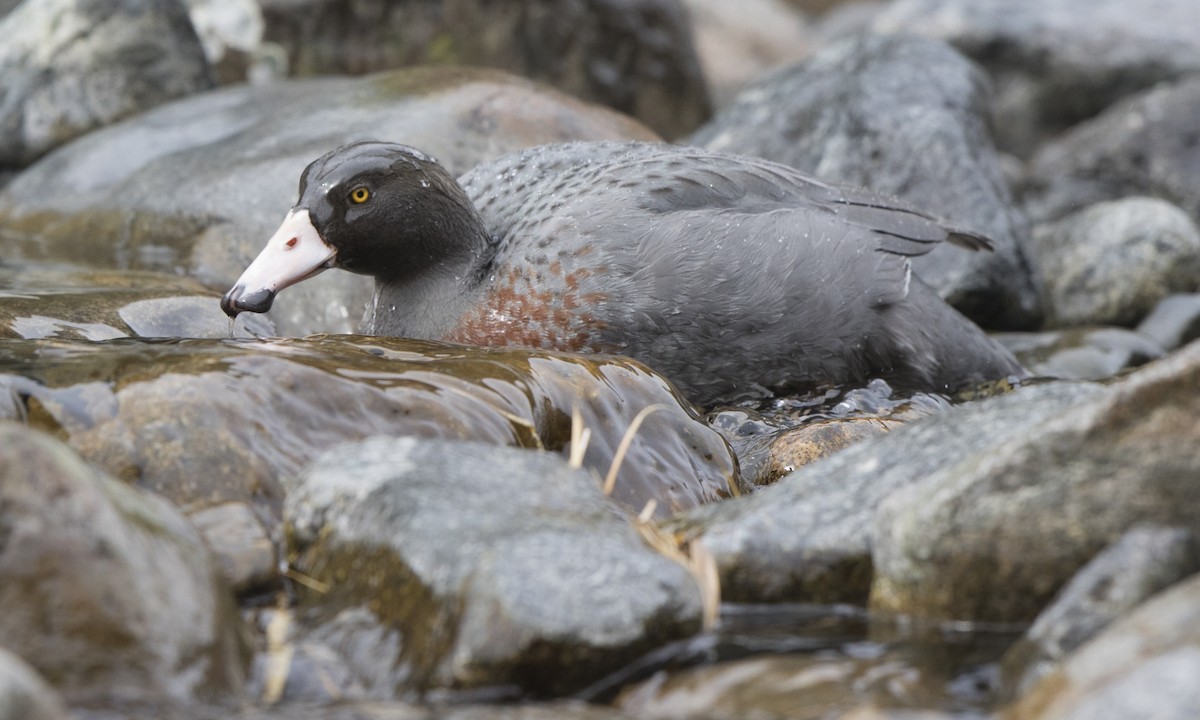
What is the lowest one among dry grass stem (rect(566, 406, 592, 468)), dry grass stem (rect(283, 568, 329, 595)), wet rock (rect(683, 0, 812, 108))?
wet rock (rect(683, 0, 812, 108))

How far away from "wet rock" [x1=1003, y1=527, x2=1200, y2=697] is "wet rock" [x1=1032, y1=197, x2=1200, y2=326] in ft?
17.3

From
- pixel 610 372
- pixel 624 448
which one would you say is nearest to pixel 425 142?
pixel 610 372

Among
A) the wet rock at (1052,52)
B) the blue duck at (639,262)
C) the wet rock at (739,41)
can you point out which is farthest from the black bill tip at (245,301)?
the wet rock at (739,41)

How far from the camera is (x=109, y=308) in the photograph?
5332mm

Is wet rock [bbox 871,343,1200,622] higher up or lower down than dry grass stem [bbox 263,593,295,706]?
higher up

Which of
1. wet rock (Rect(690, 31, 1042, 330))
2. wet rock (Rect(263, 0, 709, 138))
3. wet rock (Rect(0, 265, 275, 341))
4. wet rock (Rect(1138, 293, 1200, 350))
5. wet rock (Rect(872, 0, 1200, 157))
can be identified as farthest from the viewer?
wet rock (Rect(872, 0, 1200, 157))

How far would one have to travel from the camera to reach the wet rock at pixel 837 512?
3.53 meters

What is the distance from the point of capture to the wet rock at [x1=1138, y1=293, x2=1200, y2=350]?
800cm

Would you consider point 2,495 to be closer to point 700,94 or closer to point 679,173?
point 679,173

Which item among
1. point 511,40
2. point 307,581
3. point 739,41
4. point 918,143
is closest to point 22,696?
point 307,581

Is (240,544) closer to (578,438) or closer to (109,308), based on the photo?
(578,438)

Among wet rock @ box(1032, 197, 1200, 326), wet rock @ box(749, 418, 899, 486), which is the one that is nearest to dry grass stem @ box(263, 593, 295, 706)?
wet rock @ box(749, 418, 899, 486)

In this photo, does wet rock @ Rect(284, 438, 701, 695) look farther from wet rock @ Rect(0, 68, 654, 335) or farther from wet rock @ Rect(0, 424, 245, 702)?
wet rock @ Rect(0, 68, 654, 335)

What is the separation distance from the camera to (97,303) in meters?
5.36
